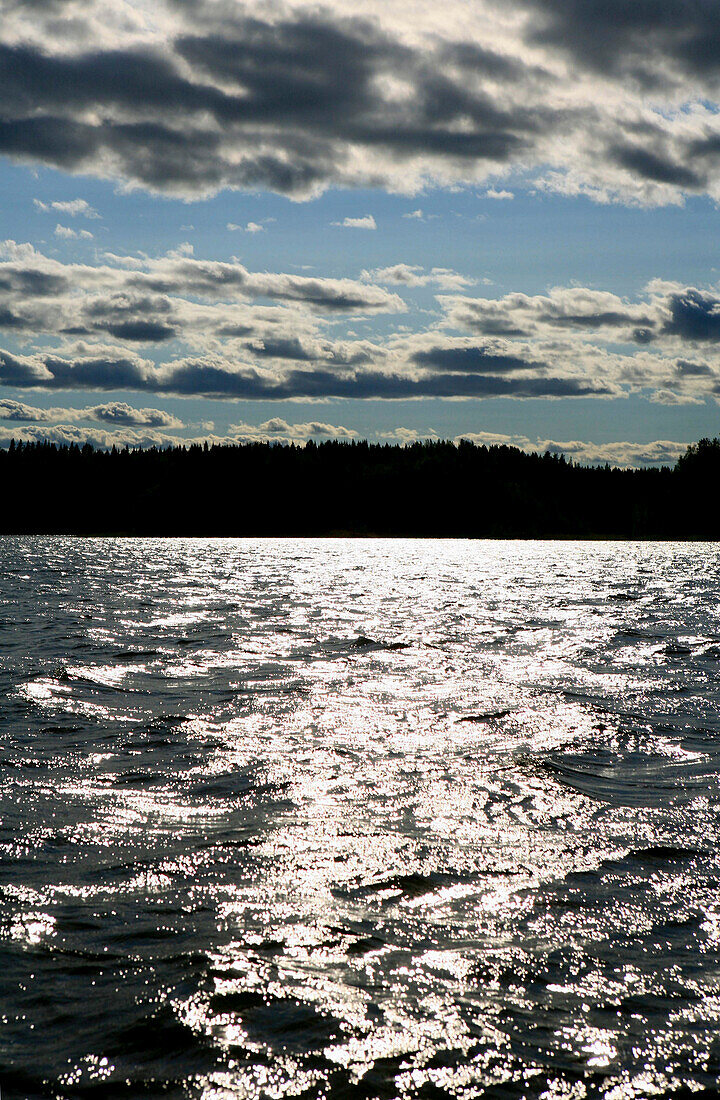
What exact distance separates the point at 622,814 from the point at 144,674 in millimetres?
12800

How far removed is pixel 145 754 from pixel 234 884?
201 inches

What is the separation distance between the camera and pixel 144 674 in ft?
66.3

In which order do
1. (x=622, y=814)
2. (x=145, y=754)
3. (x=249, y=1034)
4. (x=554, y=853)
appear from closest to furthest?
1. (x=249, y=1034)
2. (x=554, y=853)
3. (x=622, y=814)
4. (x=145, y=754)

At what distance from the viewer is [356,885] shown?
8297 millimetres

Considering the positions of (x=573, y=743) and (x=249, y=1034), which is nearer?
(x=249, y=1034)

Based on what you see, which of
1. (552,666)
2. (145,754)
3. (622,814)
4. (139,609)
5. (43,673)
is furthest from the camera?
(139,609)

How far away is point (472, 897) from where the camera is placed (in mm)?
8062

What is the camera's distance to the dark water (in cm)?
559

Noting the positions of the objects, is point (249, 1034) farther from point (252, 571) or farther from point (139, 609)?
point (252, 571)

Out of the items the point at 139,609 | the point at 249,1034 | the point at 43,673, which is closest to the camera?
the point at 249,1034

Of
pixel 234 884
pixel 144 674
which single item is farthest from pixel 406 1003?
pixel 144 674

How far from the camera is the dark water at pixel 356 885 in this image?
559 cm

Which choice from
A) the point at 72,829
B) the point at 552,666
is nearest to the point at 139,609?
the point at 552,666

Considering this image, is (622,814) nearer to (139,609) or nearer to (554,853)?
(554,853)
